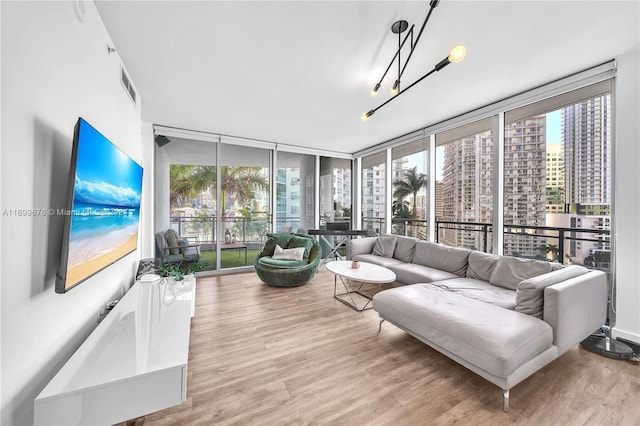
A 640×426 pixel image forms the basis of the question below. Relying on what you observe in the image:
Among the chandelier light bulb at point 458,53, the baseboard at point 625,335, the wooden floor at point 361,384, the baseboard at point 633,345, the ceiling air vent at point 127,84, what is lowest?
the wooden floor at point 361,384

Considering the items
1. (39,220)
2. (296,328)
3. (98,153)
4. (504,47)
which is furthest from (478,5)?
(296,328)

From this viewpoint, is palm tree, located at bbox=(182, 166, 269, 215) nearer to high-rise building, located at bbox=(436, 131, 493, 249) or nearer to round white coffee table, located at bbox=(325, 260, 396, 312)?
round white coffee table, located at bbox=(325, 260, 396, 312)

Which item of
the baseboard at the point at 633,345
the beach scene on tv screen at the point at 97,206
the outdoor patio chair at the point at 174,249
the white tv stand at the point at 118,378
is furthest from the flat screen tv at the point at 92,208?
the baseboard at the point at 633,345

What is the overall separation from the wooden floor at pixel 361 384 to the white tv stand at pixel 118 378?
1.62ft

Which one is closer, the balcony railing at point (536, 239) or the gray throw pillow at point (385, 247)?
the balcony railing at point (536, 239)

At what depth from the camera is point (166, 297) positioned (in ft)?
6.63

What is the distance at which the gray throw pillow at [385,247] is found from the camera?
14.0 feet

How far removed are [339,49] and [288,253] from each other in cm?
293

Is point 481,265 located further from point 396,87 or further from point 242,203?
point 242,203

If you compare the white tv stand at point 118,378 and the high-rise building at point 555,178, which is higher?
the high-rise building at point 555,178

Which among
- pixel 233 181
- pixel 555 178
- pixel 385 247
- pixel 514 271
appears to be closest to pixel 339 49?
pixel 514 271

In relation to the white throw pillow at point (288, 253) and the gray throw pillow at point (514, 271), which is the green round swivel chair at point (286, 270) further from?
the gray throw pillow at point (514, 271)

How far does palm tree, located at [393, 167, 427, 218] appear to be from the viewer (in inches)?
180

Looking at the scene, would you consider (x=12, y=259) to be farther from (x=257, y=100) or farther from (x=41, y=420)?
(x=257, y=100)
